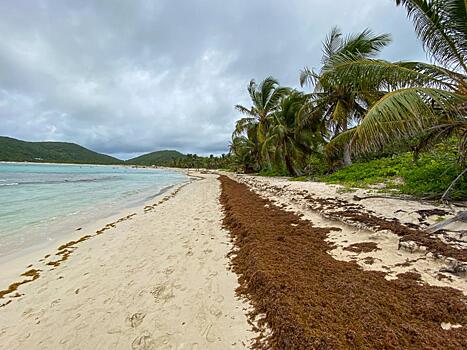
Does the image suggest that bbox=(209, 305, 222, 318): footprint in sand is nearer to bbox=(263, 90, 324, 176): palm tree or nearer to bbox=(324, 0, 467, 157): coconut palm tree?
bbox=(324, 0, 467, 157): coconut palm tree

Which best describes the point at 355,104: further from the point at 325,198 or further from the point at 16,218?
the point at 16,218

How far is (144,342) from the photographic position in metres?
2.56

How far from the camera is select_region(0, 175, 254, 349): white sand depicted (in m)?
2.64

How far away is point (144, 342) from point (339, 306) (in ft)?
6.34

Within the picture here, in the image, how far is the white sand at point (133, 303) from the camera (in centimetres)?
264

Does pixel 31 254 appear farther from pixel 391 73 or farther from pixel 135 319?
pixel 391 73

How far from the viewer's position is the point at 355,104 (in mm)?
14703

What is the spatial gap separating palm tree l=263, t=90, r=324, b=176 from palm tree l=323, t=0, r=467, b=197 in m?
11.5

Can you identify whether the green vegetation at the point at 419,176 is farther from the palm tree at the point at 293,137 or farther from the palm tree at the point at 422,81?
the palm tree at the point at 293,137

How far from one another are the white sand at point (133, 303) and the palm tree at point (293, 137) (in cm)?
1430

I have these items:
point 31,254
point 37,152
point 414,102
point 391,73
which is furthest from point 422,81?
point 37,152

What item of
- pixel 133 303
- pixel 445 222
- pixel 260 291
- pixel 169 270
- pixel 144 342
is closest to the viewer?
pixel 144 342

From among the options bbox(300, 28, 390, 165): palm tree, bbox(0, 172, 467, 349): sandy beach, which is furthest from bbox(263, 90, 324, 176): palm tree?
bbox(0, 172, 467, 349): sandy beach

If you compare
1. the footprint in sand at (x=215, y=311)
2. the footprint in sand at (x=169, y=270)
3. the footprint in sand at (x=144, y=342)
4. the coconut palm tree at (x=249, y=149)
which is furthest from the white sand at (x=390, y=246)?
the coconut palm tree at (x=249, y=149)
